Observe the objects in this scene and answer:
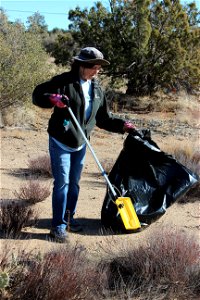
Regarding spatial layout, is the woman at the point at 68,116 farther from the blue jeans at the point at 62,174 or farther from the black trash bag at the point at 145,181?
the black trash bag at the point at 145,181

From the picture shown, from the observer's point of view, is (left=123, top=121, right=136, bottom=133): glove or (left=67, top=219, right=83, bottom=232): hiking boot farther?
(left=123, top=121, right=136, bottom=133): glove

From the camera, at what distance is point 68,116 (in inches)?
183

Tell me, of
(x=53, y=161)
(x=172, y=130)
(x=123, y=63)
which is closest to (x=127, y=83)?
(x=123, y=63)

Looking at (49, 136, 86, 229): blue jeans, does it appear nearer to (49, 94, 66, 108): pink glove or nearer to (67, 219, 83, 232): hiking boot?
(67, 219, 83, 232): hiking boot

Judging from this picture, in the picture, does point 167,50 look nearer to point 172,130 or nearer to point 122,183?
point 172,130

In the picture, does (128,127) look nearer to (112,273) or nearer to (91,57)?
(91,57)

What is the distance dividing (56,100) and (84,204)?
207cm

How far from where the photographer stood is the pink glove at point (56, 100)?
439cm

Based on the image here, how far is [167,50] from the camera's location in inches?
845

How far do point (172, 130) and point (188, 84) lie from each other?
8753 mm

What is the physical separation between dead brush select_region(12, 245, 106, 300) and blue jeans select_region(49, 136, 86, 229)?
1.30 metres

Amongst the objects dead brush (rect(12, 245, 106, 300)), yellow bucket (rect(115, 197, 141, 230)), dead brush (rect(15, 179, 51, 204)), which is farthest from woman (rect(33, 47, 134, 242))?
dead brush (rect(12, 245, 106, 300))

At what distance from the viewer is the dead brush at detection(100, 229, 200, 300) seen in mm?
3590

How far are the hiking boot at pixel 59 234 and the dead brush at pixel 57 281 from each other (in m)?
1.16
